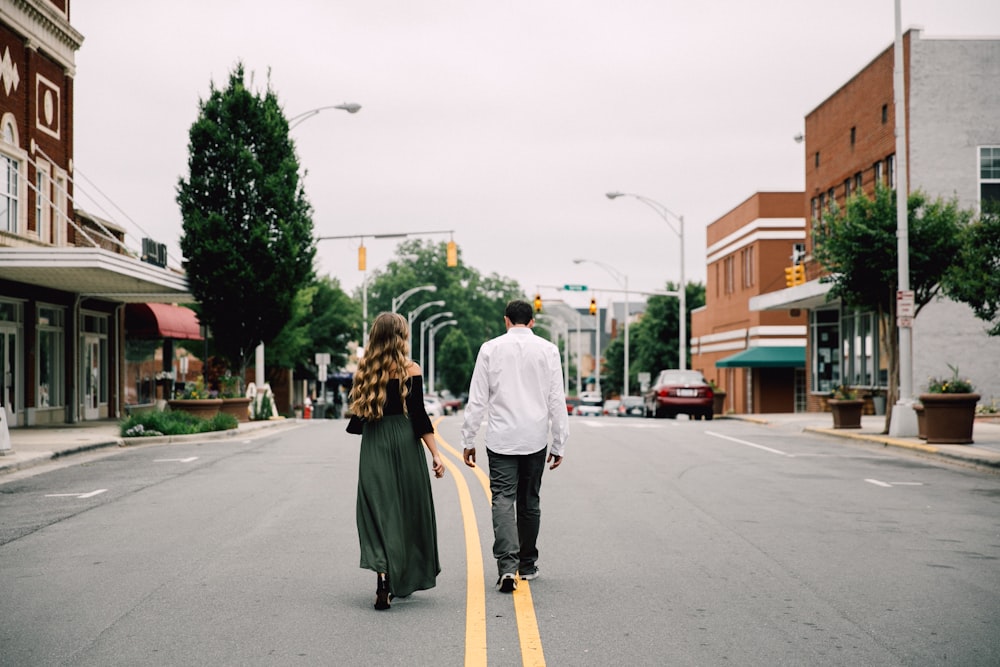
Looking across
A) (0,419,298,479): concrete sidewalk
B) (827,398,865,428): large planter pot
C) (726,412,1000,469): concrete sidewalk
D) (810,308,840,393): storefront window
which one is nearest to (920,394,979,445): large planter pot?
(726,412,1000,469): concrete sidewalk

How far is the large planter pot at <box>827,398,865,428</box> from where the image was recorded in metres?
26.7

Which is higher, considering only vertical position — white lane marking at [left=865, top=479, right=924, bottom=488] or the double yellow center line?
the double yellow center line

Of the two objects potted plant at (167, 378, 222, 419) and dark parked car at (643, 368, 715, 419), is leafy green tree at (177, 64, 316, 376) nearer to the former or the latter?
potted plant at (167, 378, 222, 419)

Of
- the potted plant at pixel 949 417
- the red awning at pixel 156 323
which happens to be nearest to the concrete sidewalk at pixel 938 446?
the potted plant at pixel 949 417

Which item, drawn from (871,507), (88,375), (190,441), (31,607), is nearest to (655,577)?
(31,607)

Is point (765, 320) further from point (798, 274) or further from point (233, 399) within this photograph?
point (233, 399)

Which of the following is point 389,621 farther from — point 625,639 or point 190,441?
point 190,441

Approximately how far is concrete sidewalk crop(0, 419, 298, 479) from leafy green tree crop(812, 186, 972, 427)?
14.2 m

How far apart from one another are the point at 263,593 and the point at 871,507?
7.27 metres

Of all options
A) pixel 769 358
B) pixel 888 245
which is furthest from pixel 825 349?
pixel 888 245

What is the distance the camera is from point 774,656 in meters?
5.84

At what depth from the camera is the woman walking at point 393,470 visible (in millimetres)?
6844

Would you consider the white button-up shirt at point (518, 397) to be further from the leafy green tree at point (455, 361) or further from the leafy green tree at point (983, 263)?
the leafy green tree at point (455, 361)

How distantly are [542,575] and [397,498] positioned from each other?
5.28 ft
